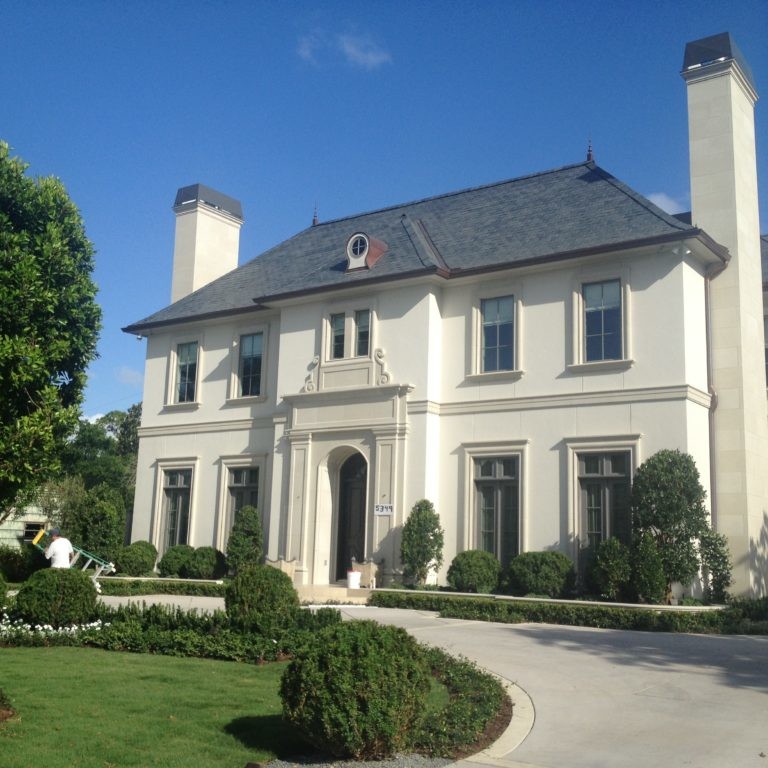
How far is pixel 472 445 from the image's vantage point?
854 inches

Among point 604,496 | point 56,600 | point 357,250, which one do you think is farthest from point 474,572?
point 56,600

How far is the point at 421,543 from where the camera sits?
2067cm

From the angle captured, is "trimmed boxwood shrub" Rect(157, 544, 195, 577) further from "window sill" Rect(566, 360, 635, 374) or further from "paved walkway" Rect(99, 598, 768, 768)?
"window sill" Rect(566, 360, 635, 374)

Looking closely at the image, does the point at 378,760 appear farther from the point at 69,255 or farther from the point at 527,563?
the point at 527,563

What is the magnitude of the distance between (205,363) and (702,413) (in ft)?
48.2

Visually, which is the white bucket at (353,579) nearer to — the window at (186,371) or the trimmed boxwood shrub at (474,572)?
the trimmed boxwood shrub at (474,572)

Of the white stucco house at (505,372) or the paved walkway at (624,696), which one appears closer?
the paved walkway at (624,696)

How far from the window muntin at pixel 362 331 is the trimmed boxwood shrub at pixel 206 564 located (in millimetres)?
6867

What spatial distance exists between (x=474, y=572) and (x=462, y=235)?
9.35 m

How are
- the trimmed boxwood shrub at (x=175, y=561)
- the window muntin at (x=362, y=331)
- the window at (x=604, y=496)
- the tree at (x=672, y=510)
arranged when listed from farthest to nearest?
the trimmed boxwood shrub at (x=175, y=561)
the window muntin at (x=362, y=331)
the window at (x=604, y=496)
the tree at (x=672, y=510)

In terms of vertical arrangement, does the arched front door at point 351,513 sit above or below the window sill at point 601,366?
below

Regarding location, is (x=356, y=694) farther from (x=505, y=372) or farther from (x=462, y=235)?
(x=462, y=235)

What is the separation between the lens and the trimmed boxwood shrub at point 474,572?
1984 cm

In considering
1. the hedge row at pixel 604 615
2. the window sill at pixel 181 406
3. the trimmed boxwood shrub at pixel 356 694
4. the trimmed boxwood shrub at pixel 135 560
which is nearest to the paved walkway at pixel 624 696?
the trimmed boxwood shrub at pixel 356 694
